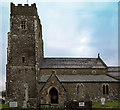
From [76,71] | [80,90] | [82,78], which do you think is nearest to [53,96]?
[80,90]

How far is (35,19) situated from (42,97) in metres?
17.9

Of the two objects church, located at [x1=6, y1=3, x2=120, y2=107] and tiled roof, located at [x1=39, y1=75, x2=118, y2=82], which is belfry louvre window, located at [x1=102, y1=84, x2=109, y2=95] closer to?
church, located at [x1=6, y1=3, x2=120, y2=107]

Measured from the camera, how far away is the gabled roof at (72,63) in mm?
41656

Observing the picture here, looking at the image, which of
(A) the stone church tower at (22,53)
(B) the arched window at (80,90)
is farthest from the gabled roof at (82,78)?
(A) the stone church tower at (22,53)

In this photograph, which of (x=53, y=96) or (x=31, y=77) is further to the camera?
(x=53, y=96)

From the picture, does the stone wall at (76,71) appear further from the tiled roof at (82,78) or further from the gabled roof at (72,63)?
the tiled roof at (82,78)

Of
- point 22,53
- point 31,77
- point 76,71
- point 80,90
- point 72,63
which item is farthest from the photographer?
point 72,63

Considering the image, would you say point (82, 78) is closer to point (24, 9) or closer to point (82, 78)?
point (82, 78)

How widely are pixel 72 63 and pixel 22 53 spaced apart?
13196 mm

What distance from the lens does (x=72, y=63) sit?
1687 inches

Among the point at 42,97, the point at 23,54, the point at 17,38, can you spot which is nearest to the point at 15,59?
the point at 23,54

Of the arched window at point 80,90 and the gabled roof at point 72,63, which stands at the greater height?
the gabled roof at point 72,63

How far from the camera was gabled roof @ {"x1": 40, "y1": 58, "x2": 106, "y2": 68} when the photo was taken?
1640 inches

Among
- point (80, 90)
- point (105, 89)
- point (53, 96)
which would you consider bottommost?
point (53, 96)
